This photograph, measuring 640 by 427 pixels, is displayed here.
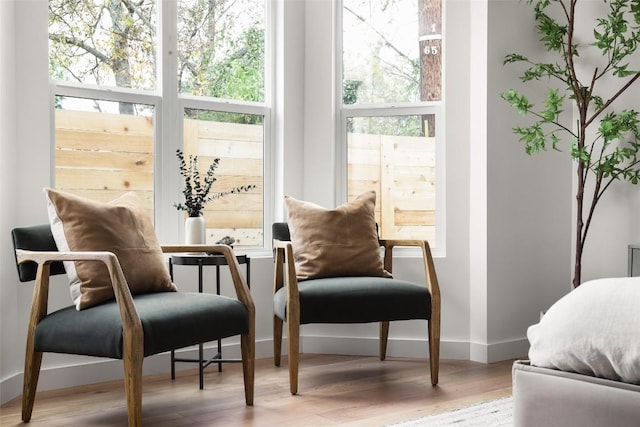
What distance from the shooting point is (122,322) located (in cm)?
247

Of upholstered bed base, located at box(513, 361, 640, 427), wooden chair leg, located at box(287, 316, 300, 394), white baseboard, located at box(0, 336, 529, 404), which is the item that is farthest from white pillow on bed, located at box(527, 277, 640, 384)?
white baseboard, located at box(0, 336, 529, 404)

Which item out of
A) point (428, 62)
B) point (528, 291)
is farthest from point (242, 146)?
point (528, 291)

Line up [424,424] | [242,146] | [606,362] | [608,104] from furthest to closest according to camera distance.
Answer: [242,146] < [608,104] < [424,424] < [606,362]

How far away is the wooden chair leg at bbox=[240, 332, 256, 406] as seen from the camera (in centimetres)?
301

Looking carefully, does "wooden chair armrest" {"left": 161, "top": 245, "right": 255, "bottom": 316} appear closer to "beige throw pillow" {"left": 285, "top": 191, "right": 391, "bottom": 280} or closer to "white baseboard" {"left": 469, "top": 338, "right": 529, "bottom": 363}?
"beige throw pillow" {"left": 285, "top": 191, "right": 391, "bottom": 280}

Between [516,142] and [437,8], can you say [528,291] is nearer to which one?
[516,142]

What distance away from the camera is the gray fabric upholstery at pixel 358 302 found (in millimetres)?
3262

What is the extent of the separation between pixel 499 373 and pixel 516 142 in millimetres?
1280

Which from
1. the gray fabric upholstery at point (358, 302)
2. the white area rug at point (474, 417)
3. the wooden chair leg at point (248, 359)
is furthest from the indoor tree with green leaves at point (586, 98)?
the wooden chair leg at point (248, 359)

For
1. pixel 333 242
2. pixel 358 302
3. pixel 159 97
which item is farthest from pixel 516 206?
pixel 159 97

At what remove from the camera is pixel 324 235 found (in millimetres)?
3623

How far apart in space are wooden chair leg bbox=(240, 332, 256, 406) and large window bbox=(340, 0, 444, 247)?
1.47m

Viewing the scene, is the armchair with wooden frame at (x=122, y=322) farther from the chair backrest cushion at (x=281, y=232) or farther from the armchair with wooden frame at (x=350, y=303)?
the chair backrest cushion at (x=281, y=232)

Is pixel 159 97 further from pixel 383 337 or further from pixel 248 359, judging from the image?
pixel 383 337
